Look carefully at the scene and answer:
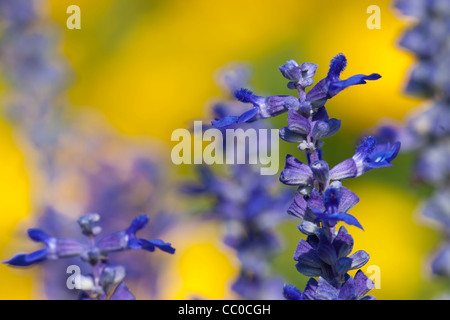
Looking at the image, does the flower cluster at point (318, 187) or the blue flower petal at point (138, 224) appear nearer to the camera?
the flower cluster at point (318, 187)

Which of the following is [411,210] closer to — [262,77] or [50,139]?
[262,77]

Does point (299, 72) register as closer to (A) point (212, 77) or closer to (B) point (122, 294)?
(B) point (122, 294)

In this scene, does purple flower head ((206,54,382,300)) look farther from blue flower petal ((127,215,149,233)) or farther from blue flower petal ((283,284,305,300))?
blue flower petal ((127,215,149,233))

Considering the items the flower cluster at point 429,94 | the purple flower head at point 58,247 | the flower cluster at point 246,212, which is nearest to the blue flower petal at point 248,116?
the purple flower head at point 58,247

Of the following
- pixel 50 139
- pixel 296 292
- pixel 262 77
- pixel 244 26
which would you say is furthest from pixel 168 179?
pixel 244 26

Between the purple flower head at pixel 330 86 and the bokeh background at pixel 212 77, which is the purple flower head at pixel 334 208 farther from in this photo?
the bokeh background at pixel 212 77
